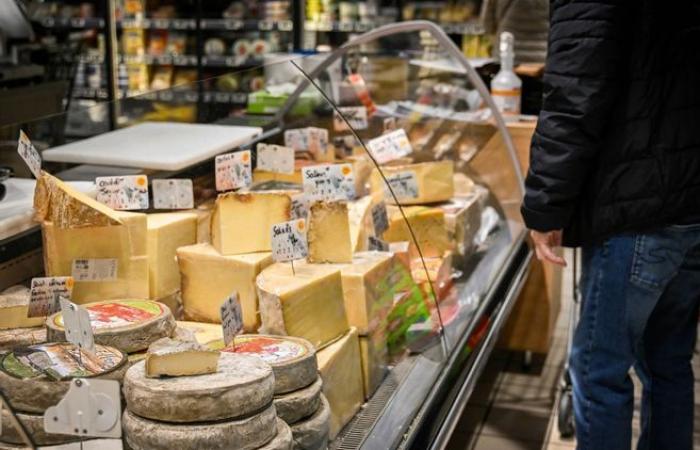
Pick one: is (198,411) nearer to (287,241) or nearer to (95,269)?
(95,269)

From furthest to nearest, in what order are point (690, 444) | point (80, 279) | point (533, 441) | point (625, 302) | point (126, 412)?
point (533, 441), point (690, 444), point (625, 302), point (80, 279), point (126, 412)

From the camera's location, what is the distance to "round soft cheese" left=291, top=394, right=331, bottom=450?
1.84 m

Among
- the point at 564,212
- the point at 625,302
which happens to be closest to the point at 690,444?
the point at 625,302

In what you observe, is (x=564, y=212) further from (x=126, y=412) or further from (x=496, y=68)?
(x=496, y=68)

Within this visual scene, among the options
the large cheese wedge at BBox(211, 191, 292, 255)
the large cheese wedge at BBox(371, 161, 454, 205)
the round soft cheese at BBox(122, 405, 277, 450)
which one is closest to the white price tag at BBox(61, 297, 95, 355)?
the round soft cheese at BBox(122, 405, 277, 450)

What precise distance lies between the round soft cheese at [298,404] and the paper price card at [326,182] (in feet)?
2.30

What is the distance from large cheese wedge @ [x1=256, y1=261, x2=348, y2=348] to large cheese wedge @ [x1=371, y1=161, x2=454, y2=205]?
95 cm

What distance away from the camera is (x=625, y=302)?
8.28 ft

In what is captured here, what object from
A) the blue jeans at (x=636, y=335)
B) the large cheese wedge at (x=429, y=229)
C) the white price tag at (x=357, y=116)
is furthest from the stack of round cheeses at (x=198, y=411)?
the white price tag at (x=357, y=116)

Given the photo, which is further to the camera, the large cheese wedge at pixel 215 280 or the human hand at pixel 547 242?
the human hand at pixel 547 242

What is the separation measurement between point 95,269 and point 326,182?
729 millimetres

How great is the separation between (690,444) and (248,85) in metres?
2.07

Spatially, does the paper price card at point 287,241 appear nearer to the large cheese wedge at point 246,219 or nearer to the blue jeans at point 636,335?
the large cheese wedge at point 246,219

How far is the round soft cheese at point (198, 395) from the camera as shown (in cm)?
150
